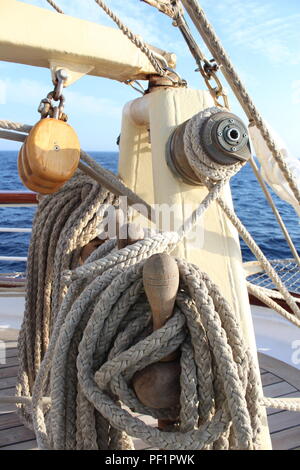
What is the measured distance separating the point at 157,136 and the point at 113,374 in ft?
1.88

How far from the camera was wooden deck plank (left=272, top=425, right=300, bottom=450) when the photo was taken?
1.42 m

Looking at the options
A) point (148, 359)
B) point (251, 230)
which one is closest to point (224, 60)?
point (148, 359)

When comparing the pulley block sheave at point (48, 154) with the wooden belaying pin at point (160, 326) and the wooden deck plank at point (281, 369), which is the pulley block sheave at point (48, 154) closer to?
the wooden belaying pin at point (160, 326)

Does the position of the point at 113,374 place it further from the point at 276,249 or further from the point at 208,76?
the point at 276,249

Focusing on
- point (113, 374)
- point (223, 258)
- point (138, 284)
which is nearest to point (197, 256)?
point (223, 258)

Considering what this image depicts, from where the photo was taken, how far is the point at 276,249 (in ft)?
25.1

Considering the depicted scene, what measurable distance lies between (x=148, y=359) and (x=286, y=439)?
3.84 feet

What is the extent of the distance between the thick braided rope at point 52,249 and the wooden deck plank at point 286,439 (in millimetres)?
942

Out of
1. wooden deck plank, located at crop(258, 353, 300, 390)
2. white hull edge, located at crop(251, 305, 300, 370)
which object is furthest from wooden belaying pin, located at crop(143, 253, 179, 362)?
white hull edge, located at crop(251, 305, 300, 370)

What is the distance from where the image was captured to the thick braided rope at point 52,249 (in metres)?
1.19

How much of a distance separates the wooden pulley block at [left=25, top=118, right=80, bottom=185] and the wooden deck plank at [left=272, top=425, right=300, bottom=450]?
1265 millimetres

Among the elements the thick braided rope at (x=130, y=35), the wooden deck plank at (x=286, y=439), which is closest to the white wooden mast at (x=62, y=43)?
the thick braided rope at (x=130, y=35)

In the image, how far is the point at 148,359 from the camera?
59cm

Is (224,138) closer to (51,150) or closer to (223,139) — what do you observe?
(223,139)
